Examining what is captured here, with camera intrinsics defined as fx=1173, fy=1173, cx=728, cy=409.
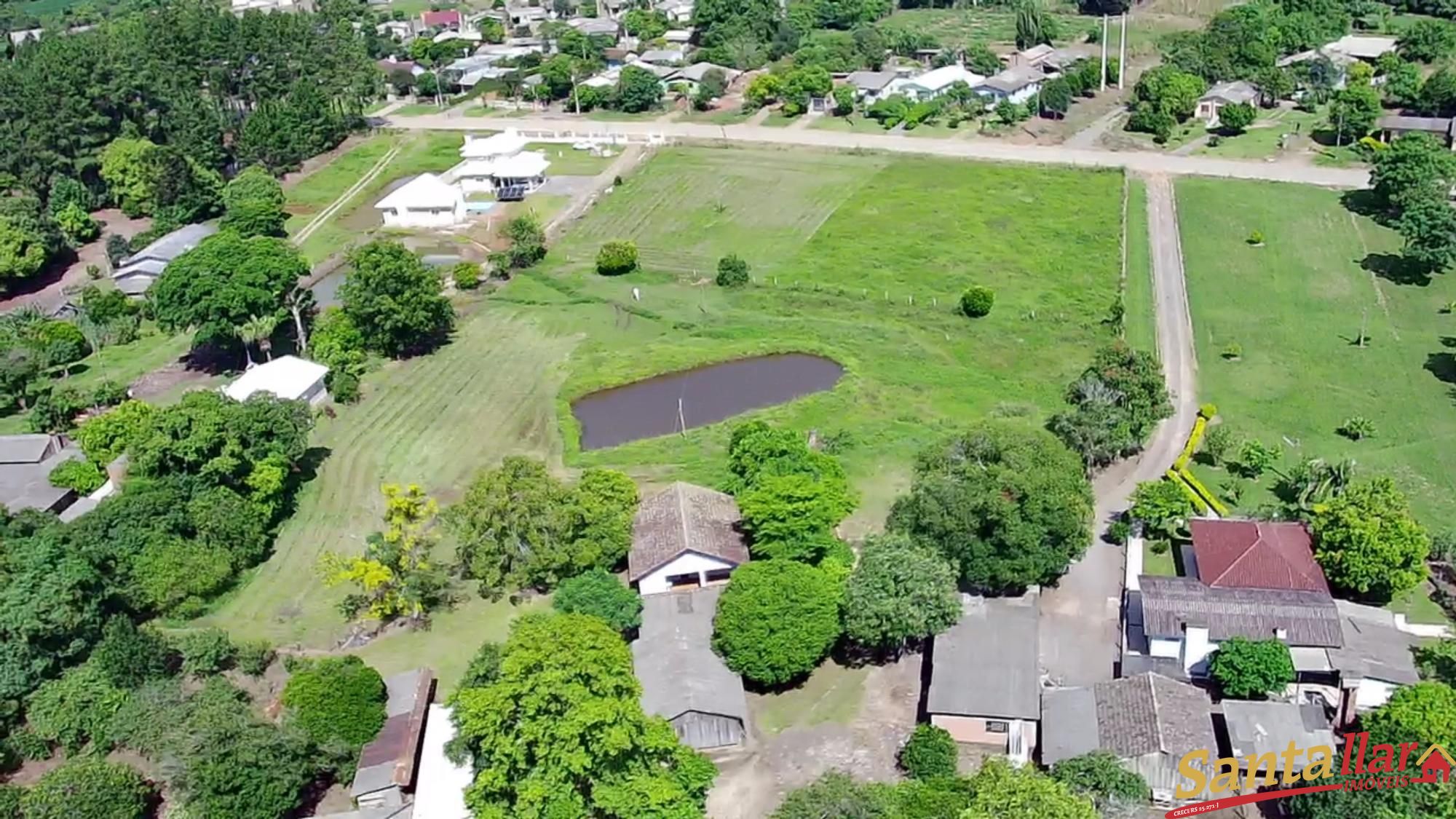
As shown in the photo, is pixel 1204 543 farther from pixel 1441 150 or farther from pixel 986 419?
pixel 1441 150

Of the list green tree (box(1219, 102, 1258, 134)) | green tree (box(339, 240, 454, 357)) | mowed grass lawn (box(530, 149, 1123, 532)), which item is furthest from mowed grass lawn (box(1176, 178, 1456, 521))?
green tree (box(339, 240, 454, 357))

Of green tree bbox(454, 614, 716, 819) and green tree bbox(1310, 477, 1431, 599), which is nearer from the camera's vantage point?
green tree bbox(454, 614, 716, 819)

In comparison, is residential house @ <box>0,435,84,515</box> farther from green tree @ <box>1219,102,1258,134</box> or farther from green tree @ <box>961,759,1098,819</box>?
green tree @ <box>1219,102,1258,134</box>

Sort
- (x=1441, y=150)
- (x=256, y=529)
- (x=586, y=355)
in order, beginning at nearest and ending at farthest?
1. (x=256, y=529)
2. (x=586, y=355)
3. (x=1441, y=150)

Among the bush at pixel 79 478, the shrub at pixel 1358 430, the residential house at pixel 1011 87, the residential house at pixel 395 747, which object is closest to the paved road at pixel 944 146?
the residential house at pixel 1011 87

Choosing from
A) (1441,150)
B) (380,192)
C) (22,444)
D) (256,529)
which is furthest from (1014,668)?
(380,192)

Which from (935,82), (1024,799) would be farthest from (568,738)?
(935,82)
